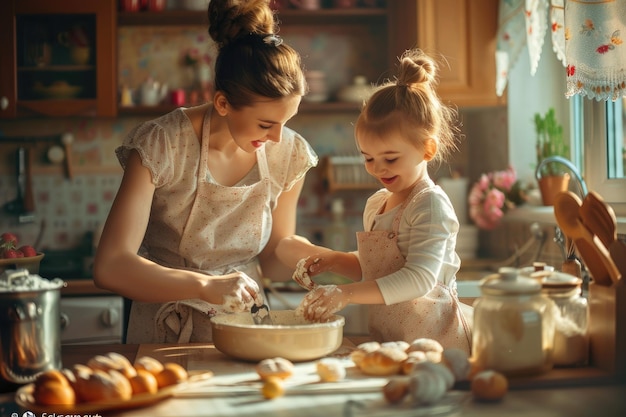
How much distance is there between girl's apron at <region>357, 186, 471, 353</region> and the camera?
1.38 metres

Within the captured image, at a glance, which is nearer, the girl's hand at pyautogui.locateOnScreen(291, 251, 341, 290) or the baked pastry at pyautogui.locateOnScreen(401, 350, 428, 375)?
the baked pastry at pyautogui.locateOnScreen(401, 350, 428, 375)

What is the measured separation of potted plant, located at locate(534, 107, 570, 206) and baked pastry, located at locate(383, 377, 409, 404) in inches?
70.1

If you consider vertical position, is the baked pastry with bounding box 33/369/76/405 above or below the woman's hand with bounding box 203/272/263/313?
below

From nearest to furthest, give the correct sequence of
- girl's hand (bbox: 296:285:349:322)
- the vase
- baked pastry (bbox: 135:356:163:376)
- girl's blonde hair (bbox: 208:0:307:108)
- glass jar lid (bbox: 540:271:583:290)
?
baked pastry (bbox: 135:356:163:376) → glass jar lid (bbox: 540:271:583:290) → girl's hand (bbox: 296:285:349:322) → girl's blonde hair (bbox: 208:0:307:108) → the vase

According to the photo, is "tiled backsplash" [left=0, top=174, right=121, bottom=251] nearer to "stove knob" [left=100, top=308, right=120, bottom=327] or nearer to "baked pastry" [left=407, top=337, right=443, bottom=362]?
"stove knob" [left=100, top=308, right=120, bottom=327]

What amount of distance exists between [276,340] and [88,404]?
333mm

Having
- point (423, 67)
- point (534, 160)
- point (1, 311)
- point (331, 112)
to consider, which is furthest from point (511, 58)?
point (1, 311)

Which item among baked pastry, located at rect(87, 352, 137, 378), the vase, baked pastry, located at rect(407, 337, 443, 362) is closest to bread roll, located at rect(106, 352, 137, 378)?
baked pastry, located at rect(87, 352, 137, 378)

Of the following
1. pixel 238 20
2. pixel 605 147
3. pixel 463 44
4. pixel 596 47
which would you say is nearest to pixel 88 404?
pixel 238 20

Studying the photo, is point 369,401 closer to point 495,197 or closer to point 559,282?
point 559,282

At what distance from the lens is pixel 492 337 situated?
1075 millimetres

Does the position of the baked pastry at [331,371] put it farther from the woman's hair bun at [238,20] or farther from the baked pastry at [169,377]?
the woman's hair bun at [238,20]

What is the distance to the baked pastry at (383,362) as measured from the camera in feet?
3.67

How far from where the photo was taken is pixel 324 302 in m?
1.28
